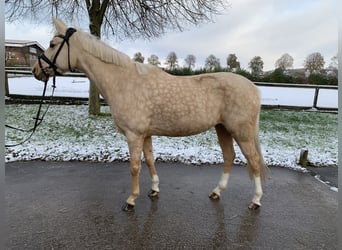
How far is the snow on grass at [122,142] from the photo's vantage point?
15.0ft

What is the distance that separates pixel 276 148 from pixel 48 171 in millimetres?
4354

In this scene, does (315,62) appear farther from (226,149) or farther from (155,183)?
(155,183)

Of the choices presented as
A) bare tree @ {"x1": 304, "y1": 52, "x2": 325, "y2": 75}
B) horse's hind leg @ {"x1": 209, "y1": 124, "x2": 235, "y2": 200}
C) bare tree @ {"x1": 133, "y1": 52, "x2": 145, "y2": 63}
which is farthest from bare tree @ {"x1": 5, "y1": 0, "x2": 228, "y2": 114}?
bare tree @ {"x1": 304, "y1": 52, "x2": 325, "y2": 75}

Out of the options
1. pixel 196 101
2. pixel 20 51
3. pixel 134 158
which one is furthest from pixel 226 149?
pixel 20 51

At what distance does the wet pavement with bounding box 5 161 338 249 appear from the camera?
2234 millimetres

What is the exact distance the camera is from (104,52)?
2670 mm

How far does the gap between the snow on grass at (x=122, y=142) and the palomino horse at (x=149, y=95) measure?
70.8 inches

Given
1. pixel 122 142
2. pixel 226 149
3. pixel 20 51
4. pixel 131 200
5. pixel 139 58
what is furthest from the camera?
pixel 20 51

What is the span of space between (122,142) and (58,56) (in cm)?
293

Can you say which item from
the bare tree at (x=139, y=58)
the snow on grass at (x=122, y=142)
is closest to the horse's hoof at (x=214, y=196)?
the snow on grass at (x=122, y=142)

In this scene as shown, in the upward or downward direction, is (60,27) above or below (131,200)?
above

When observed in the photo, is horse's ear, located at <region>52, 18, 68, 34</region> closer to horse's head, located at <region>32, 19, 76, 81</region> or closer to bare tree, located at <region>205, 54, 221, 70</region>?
horse's head, located at <region>32, 19, 76, 81</region>

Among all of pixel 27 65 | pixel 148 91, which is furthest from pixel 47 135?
pixel 27 65

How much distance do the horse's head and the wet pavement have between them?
1.49 meters
